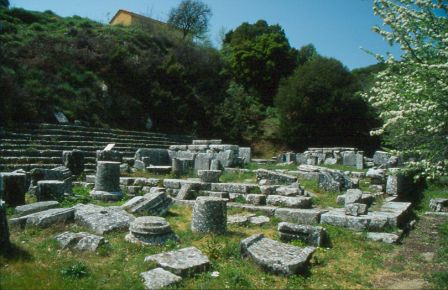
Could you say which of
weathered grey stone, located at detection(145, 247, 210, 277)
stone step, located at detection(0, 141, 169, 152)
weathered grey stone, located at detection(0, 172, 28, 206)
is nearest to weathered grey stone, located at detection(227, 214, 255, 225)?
weathered grey stone, located at detection(145, 247, 210, 277)

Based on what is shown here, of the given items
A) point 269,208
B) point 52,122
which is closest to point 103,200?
point 269,208

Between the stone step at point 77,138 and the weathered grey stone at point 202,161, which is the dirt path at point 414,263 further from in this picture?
the stone step at point 77,138

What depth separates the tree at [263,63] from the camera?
41.8 meters

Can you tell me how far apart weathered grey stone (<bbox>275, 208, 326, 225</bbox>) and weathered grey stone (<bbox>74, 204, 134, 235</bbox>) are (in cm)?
362

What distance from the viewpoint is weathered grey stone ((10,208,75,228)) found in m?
8.60

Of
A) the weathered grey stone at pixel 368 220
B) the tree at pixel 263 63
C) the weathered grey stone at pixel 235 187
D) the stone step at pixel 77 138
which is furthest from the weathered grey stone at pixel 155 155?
the tree at pixel 263 63

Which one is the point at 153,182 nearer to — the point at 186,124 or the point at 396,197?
the point at 396,197

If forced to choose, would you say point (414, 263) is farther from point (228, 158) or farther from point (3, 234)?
point (228, 158)

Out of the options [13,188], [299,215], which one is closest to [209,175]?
[299,215]

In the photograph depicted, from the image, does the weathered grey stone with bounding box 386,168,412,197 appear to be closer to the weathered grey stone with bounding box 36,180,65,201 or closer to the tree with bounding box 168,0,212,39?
the weathered grey stone with bounding box 36,180,65,201

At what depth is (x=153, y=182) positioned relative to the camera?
1453 centimetres

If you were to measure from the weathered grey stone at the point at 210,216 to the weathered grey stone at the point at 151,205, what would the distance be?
1.84 metres

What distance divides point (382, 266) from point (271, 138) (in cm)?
2759

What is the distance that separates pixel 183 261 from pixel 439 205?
29.9 feet
